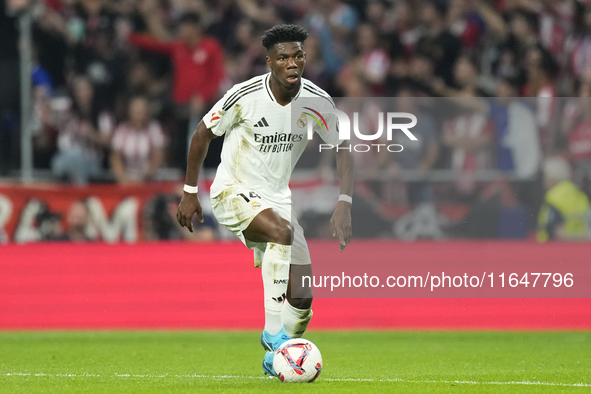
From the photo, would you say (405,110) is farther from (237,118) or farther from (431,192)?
(237,118)

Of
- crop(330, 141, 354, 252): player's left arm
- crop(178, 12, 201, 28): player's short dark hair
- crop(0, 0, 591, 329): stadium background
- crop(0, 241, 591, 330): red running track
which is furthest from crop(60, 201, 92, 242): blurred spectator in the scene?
crop(330, 141, 354, 252): player's left arm

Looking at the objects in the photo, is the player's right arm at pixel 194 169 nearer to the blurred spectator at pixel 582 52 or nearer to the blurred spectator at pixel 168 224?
the blurred spectator at pixel 168 224

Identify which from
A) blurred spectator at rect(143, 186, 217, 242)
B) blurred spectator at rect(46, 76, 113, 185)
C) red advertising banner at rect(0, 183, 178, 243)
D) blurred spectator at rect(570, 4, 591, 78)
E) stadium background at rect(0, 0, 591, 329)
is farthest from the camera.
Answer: blurred spectator at rect(570, 4, 591, 78)

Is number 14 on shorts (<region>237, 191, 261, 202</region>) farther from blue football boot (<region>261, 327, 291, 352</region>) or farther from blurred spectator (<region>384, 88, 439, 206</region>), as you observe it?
blurred spectator (<region>384, 88, 439, 206</region>)

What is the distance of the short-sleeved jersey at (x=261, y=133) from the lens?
274 inches

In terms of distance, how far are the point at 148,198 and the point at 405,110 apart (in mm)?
3483

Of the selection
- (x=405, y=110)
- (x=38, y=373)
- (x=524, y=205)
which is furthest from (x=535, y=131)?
(x=38, y=373)

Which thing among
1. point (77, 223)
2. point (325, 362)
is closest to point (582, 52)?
point (77, 223)

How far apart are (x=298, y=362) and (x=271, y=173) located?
1442 millimetres

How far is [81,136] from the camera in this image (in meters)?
13.6

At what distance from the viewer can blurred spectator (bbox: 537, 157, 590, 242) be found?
11.6m

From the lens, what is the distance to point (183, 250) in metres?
11.7

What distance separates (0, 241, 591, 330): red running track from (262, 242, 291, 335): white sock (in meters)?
4.64

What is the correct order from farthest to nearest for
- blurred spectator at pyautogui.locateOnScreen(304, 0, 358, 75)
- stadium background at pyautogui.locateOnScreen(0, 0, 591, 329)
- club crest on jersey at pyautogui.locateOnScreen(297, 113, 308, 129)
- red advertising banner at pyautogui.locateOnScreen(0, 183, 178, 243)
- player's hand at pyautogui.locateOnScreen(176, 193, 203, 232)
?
1. blurred spectator at pyautogui.locateOnScreen(304, 0, 358, 75)
2. red advertising banner at pyautogui.locateOnScreen(0, 183, 178, 243)
3. stadium background at pyautogui.locateOnScreen(0, 0, 591, 329)
4. club crest on jersey at pyautogui.locateOnScreen(297, 113, 308, 129)
5. player's hand at pyautogui.locateOnScreen(176, 193, 203, 232)
